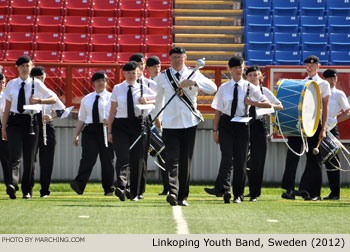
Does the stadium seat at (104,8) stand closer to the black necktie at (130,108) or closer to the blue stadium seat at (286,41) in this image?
the blue stadium seat at (286,41)

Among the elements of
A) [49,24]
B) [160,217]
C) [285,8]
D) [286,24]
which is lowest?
[160,217]

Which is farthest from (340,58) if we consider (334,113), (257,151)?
(257,151)

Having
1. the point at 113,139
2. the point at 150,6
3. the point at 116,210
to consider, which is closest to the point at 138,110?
the point at 113,139

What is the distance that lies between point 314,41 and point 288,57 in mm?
1012

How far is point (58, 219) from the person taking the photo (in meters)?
8.66

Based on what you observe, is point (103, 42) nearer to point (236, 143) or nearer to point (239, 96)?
point (239, 96)

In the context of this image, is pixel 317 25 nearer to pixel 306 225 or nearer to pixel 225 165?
pixel 225 165

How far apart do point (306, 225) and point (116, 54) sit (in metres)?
12.9

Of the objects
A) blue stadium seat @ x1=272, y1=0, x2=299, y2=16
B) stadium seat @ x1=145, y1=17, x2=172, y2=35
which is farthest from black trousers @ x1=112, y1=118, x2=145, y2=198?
blue stadium seat @ x1=272, y1=0, x2=299, y2=16

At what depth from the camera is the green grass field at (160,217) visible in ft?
25.6

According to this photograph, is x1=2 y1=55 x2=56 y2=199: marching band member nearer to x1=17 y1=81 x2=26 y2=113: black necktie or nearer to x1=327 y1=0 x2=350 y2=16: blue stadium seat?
x1=17 y1=81 x2=26 y2=113: black necktie

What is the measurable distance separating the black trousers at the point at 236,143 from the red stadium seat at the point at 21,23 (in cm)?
1164

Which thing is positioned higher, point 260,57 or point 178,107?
point 260,57

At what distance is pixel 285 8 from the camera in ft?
75.2
